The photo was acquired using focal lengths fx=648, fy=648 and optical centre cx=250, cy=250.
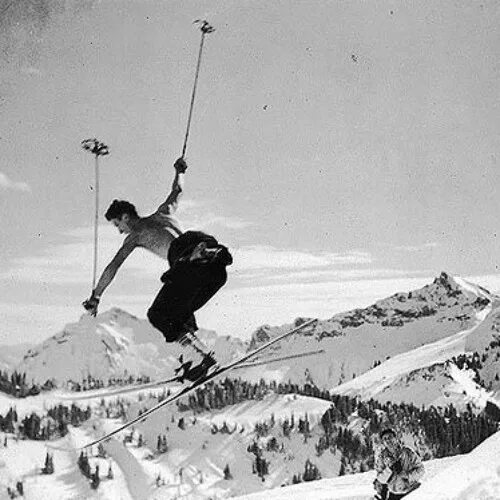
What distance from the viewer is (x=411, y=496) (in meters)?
2.32

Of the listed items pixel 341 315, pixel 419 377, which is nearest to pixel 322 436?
pixel 419 377

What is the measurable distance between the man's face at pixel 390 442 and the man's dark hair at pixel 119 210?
1.96 metres

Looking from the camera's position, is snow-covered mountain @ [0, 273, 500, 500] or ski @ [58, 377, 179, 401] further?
snow-covered mountain @ [0, 273, 500, 500]

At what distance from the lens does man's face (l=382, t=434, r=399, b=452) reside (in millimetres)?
3602

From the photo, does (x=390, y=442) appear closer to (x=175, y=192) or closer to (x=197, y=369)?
(x=197, y=369)

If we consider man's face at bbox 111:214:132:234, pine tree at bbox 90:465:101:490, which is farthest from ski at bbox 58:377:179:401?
pine tree at bbox 90:465:101:490

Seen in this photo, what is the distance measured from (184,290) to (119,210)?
2.89 ft

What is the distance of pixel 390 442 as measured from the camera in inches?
143

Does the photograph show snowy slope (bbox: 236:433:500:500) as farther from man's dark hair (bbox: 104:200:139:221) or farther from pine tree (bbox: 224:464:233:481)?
pine tree (bbox: 224:464:233:481)

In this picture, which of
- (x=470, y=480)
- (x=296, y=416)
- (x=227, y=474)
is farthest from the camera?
(x=296, y=416)

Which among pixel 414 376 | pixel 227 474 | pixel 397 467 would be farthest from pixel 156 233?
pixel 414 376

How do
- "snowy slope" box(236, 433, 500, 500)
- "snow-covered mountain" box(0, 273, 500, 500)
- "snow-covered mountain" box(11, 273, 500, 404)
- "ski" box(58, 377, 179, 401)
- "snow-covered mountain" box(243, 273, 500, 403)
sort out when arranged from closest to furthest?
1. "snowy slope" box(236, 433, 500, 500)
2. "ski" box(58, 377, 179, 401)
3. "snow-covered mountain" box(0, 273, 500, 500)
4. "snow-covered mountain" box(11, 273, 500, 404)
5. "snow-covered mountain" box(243, 273, 500, 403)

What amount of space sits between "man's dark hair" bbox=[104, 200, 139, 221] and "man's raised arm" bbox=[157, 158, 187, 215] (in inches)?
6.5

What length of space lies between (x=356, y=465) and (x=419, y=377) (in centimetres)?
5492
